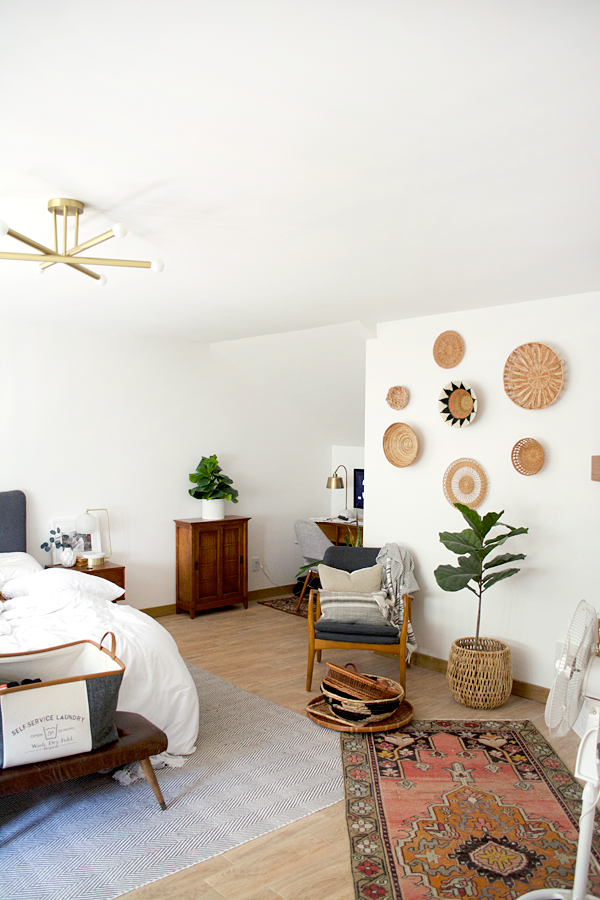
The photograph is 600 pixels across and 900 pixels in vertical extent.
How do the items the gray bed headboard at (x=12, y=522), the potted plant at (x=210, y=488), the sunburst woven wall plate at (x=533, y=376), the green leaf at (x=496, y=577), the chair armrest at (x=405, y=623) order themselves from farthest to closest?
1. the potted plant at (x=210, y=488)
2. the gray bed headboard at (x=12, y=522)
3. the chair armrest at (x=405, y=623)
4. the sunburst woven wall plate at (x=533, y=376)
5. the green leaf at (x=496, y=577)

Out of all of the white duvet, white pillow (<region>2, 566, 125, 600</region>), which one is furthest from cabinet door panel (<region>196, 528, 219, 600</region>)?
the white duvet

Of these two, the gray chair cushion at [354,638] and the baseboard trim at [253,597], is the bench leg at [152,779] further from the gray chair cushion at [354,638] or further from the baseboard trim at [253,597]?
the baseboard trim at [253,597]

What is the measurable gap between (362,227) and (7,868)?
2.83 m

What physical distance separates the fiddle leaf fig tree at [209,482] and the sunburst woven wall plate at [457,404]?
8.01 ft

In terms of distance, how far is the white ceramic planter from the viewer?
616 centimetres

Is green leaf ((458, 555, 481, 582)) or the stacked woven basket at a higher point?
green leaf ((458, 555, 481, 582))

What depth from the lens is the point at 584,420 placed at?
3852 mm

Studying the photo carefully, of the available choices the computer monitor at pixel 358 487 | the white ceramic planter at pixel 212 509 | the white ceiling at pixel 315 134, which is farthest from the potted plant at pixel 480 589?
the computer monitor at pixel 358 487

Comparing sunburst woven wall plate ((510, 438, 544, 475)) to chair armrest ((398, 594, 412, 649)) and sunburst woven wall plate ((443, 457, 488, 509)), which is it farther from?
chair armrest ((398, 594, 412, 649))

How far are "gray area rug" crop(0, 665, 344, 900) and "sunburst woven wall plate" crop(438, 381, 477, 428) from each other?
214 cm

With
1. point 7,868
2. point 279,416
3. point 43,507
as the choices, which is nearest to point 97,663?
point 7,868

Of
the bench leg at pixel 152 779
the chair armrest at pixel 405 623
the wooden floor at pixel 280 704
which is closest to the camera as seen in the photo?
the wooden floor at pixel 280 704

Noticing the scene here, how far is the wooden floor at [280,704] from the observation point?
232 cm

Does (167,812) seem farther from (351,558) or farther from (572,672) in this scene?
(351,558)
